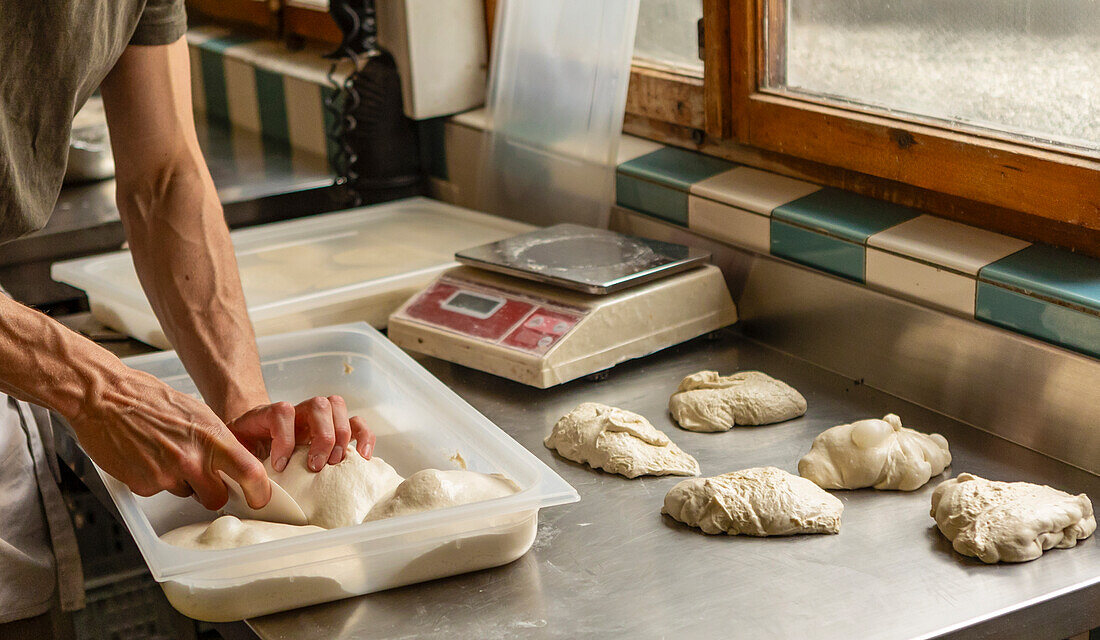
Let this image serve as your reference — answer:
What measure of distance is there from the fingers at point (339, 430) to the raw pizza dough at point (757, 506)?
382 millimetres

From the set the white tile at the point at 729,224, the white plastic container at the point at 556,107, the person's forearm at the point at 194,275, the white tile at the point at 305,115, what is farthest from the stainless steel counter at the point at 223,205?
the white tile at the point at 729,224

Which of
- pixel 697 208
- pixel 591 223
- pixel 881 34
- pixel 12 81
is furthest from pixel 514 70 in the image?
pixel 12 81

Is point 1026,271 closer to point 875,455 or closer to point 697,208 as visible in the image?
point 875,455

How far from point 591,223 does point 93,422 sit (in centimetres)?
107

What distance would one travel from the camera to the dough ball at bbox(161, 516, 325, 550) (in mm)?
1081

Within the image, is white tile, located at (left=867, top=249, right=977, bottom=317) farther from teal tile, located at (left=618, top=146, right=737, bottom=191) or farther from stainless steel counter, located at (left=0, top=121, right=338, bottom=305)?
stainless steel counter, located at (left=0, top=121, right=338, bottom=305)

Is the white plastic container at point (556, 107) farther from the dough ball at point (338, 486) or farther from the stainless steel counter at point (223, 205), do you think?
the dough ball at point (338, 486)

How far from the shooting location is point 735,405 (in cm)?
147

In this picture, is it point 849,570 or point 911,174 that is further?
point 911,174

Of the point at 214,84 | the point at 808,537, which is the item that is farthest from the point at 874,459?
the point at 214,84

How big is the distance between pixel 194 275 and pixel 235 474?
45 centimetres

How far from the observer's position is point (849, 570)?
112cm

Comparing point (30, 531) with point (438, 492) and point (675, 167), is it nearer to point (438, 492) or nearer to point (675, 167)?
point (438, 492)

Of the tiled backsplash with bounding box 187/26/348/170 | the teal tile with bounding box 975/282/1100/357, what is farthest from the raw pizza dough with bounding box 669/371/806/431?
the tiled backsplash with bounding box 187/26/348/170
